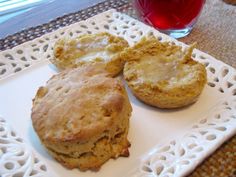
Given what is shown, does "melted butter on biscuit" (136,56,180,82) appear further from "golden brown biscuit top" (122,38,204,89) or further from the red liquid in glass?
the red liquid in glass

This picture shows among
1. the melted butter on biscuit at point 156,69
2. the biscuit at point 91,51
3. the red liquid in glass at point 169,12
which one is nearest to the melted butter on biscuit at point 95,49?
the biscuit at point 91,51

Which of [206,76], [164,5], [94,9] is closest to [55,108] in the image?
[206,76]

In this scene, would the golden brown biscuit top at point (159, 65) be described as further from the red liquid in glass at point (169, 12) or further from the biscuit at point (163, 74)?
the red liquid in glass at point (169, 12)

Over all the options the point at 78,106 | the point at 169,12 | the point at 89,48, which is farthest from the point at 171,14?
the point at 78,106

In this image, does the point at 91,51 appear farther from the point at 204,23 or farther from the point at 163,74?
the point at 204,23

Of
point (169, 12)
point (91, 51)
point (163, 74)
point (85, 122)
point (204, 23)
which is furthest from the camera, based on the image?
point (204, 23)

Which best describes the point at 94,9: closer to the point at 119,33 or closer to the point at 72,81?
the point at 119,33
